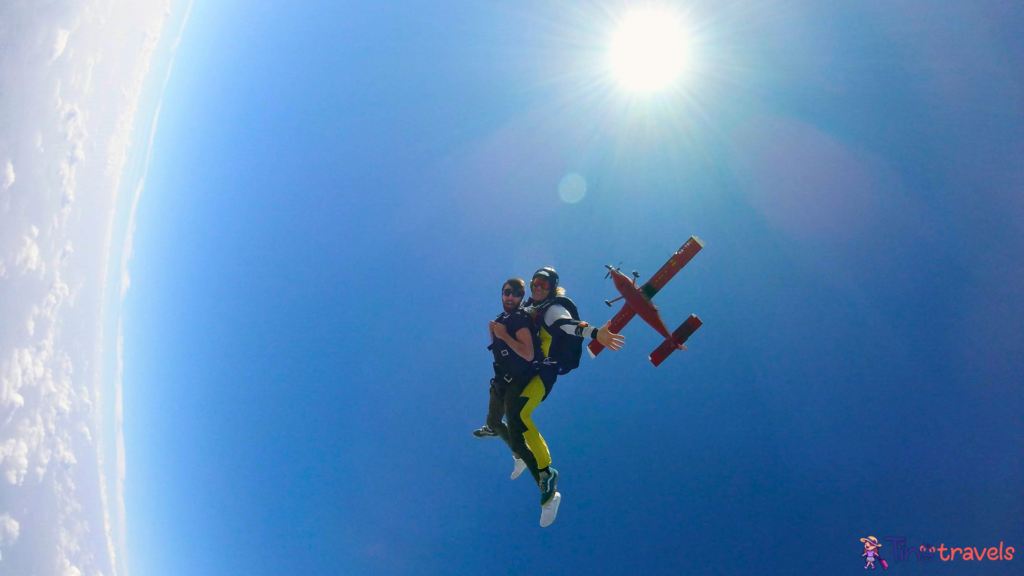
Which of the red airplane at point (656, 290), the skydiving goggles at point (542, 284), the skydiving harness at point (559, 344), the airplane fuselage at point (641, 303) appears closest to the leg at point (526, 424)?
the skydiving harness at point (559, 344)

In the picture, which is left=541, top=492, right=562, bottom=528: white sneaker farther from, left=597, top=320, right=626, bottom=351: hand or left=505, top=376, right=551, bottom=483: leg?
left=597, top=320, right=626, bottom=351: hand

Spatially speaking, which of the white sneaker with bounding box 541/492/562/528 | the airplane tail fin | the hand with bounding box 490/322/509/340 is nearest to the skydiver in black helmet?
the white sneaker with bounding box 541/492/562/528

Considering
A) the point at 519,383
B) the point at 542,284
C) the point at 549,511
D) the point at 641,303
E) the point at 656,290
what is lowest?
the point at 549,511

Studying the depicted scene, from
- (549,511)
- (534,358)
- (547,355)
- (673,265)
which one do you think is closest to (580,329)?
(534,358)

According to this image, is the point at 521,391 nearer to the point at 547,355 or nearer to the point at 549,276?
the point at 547,355

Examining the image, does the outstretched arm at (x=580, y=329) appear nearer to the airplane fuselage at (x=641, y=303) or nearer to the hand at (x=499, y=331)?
the hand at (x=499, y=331)

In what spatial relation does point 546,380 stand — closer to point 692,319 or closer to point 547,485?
point 547,485

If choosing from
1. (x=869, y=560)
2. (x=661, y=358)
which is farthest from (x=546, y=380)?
(x=869, y=560)

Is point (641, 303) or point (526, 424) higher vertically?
point (641, 303)

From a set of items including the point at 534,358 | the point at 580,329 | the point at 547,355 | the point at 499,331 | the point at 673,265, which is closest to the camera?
the point at 580,329
